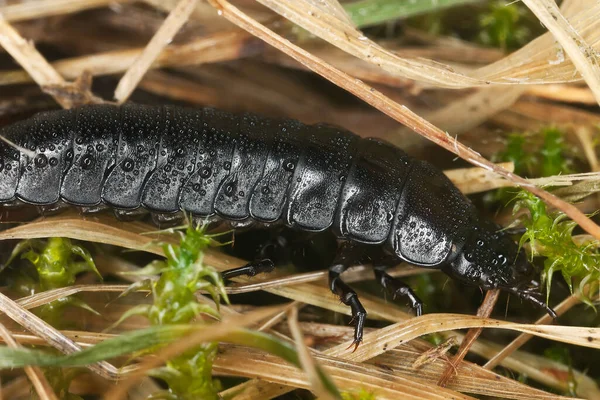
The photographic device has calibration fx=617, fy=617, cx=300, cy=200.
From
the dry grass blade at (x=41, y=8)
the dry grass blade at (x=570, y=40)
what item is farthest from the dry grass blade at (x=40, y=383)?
the dry grass blade at (x=570, y=40)

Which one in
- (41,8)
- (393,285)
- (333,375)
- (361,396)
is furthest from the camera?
(41,8)

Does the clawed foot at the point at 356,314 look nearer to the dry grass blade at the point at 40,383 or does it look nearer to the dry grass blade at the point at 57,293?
the dry grass blade at the point at 57,293

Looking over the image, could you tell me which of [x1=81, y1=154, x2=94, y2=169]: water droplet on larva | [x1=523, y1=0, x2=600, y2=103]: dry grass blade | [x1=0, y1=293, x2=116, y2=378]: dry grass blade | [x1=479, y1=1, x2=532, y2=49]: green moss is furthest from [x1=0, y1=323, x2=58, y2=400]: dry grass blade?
[x1=479, y1=1, x2=532, y2=49]: green moss

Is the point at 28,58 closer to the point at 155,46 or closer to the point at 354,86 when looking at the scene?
the point at 155,46

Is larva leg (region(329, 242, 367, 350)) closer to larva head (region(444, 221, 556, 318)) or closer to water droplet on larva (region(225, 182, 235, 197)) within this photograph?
larva head (region(444, 221, 556, 318))

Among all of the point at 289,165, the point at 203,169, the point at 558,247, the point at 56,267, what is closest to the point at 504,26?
the point at 558,247

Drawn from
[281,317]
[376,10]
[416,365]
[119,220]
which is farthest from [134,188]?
[376,10]

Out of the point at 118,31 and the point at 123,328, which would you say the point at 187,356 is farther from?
the point at 118,31
